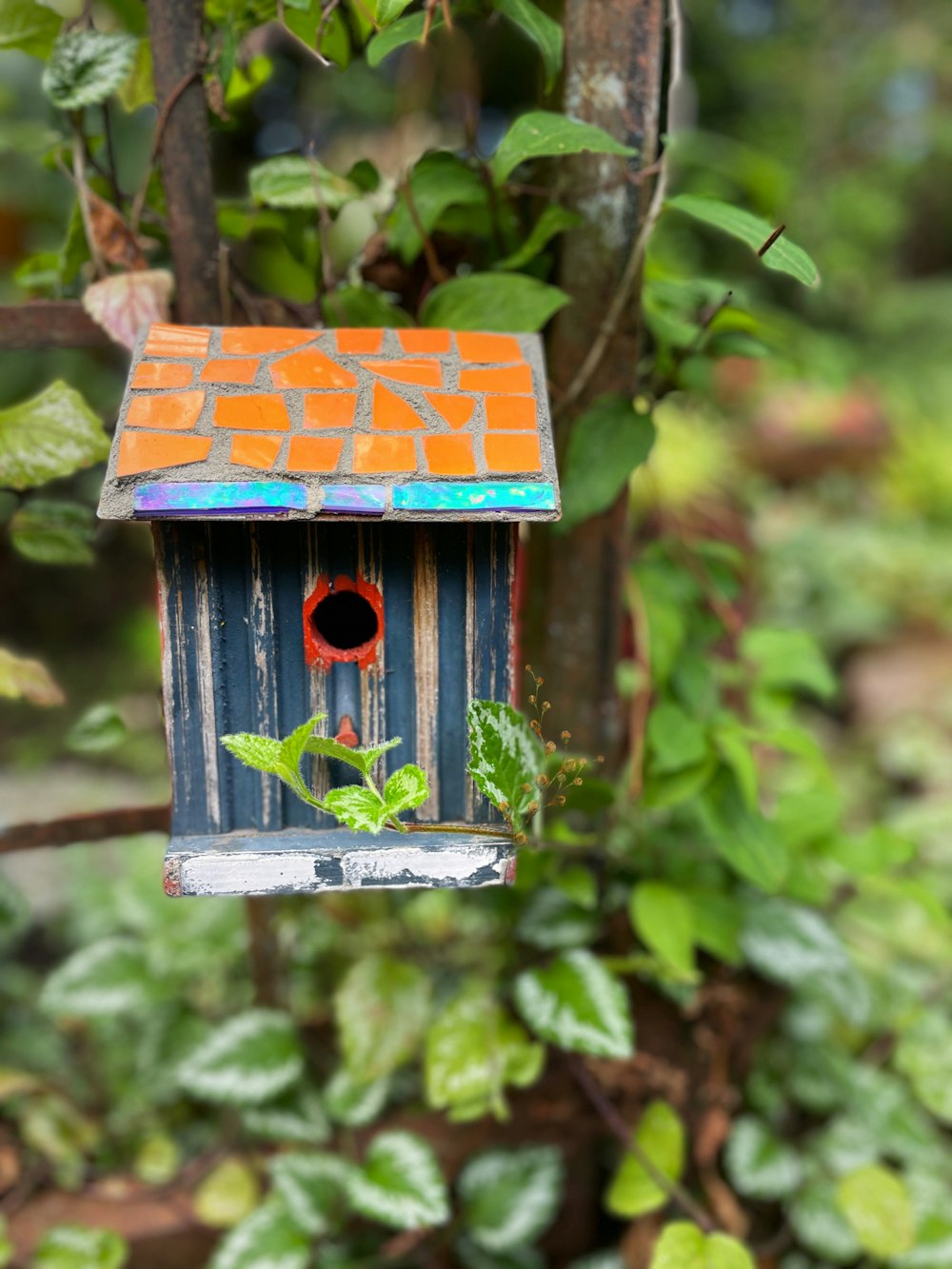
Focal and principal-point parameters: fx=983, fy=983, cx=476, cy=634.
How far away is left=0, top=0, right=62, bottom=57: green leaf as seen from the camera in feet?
3.44

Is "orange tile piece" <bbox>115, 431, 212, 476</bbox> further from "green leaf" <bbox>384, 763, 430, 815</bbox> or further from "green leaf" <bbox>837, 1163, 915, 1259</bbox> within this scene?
"green leaf" <bbox>837, 1163, 915, 1259</bbox>

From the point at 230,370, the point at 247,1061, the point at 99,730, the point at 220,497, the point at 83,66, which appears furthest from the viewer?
the point at 247,1061

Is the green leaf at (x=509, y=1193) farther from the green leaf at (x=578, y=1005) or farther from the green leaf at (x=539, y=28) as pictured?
the green leaf at (x=539, y=28)

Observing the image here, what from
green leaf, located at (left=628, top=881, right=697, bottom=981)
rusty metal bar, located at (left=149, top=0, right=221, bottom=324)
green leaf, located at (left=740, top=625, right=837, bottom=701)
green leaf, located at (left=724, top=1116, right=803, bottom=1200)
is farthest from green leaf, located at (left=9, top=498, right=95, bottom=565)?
green leaf, located at (left=724, top=1116, right=803, bottom=1200)

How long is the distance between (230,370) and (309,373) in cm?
7

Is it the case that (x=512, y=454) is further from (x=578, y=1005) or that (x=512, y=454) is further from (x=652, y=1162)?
(x=652, y=1162)

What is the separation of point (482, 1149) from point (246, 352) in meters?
1.20

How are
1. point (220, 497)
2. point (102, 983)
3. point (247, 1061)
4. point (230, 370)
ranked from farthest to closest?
point (102, 983) → point (247, 1061) → point (230, 370) → point (220, 497)

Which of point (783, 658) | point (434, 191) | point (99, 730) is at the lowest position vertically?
point (783, 658)

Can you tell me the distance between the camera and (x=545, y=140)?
915mm

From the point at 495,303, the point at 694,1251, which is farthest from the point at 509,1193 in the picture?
the point at 495,303

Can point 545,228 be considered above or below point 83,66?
below

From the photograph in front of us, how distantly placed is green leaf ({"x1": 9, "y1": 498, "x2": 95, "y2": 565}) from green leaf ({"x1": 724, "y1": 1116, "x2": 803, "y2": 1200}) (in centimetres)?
125

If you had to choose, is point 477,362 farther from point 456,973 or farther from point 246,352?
point 456,973
